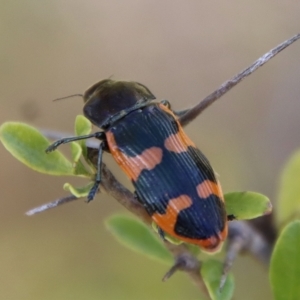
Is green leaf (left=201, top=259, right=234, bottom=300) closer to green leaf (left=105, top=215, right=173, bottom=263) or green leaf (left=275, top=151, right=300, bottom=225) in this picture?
green leaf (left=105, top=215, right=173, bottom=263)

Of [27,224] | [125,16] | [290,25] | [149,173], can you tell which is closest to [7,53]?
[125,16]

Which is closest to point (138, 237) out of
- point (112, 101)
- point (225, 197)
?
point (225, 197)

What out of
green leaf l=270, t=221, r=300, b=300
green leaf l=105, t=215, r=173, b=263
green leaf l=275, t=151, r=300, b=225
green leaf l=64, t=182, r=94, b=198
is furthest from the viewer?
green leaf l=275, t=151, r=300, b=225

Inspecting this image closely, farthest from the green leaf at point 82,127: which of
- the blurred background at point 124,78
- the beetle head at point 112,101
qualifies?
the blurred background at point 124,78

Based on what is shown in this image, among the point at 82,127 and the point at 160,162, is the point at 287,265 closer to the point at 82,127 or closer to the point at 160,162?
the point at 160,162

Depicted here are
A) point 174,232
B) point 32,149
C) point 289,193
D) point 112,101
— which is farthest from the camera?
point 112,101

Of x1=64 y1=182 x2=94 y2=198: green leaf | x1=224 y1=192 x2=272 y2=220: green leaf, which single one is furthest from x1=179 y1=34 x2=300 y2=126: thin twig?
x1=64 y1=182 x2=94 y2=198: green leaf
